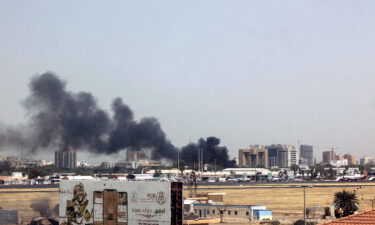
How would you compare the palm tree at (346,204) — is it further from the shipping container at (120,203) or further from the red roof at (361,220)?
the red roof at (361,220)

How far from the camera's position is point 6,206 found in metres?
120

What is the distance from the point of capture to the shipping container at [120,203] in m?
49.3

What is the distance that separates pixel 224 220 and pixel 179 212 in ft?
190

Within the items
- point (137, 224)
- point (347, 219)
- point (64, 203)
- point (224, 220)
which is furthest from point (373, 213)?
point (224, 220)

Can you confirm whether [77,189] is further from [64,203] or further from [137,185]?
[137,185]

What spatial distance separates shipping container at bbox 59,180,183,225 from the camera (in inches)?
1943

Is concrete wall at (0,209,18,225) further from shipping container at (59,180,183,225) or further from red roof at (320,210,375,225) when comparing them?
red roof at (320,210,375,225)

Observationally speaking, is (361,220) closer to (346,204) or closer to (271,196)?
(346,204)

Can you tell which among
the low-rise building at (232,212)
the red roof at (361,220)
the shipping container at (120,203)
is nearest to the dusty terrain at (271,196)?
the low-rise building at (232,212)

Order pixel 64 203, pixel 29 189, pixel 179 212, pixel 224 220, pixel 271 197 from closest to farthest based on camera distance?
pixel 179 212 → pixel 64 203 → pixel 224 220 → pixel 29 189 → pixel 271 197

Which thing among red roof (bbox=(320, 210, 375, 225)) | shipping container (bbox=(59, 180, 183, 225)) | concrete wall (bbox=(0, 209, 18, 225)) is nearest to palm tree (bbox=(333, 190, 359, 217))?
concrete wall (bbox=(0, 209, 18, 225))

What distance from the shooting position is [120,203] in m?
52.2

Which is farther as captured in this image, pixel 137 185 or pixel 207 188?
pixel 207 188

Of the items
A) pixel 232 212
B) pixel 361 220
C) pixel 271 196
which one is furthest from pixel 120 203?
pixel 271 196
